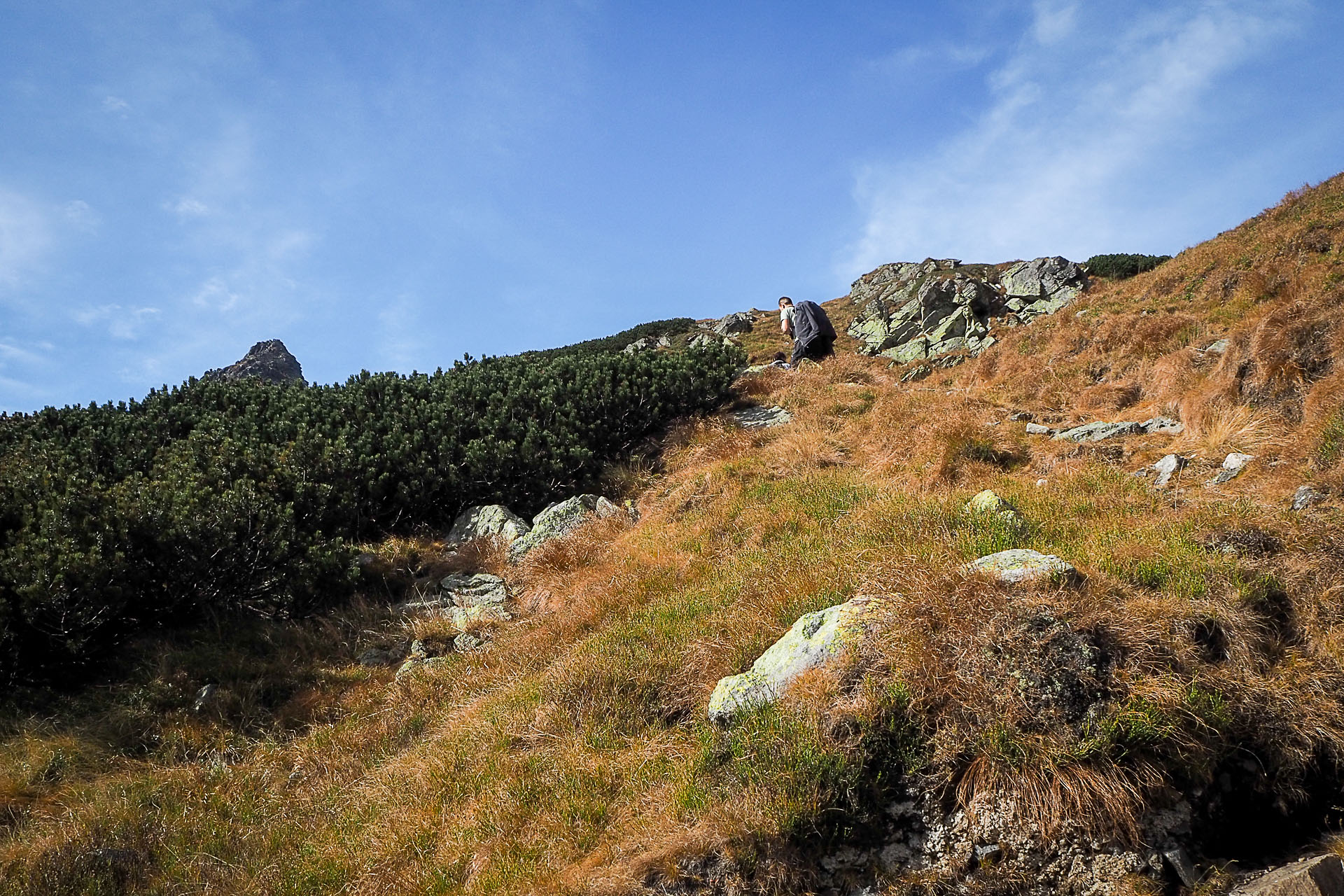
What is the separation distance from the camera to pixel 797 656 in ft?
16.3

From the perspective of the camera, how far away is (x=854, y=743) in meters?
4.32

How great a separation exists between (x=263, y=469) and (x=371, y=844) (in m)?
6.66

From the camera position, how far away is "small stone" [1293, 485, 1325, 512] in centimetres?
609

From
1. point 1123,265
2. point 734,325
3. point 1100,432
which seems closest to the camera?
point 1100,432

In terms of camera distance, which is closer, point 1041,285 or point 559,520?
point 559,520

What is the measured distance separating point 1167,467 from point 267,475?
35.0ft

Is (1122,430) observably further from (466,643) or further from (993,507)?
(466,643)

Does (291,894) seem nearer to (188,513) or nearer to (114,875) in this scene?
(114,875)

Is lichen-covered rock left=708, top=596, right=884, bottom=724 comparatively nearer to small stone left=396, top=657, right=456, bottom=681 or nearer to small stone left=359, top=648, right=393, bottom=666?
small stone left=396, top=657, right=456, bottom=681

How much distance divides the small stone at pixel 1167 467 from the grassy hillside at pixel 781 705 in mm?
151

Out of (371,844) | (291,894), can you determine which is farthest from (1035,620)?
(291,894)

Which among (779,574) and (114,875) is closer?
(114,875)

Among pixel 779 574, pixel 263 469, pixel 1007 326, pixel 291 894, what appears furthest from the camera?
pixel 1007 326

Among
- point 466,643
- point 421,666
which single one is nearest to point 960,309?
point 466,643
